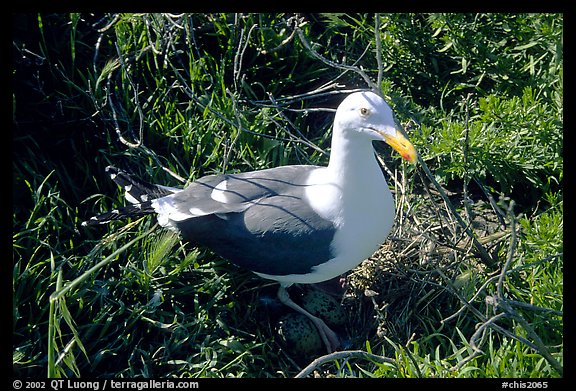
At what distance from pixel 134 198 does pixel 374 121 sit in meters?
1.37

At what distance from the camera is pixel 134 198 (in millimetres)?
3688

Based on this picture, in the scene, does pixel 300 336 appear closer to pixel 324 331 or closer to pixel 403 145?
pixel 324 331

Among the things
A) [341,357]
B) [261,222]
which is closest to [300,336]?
[341,357]

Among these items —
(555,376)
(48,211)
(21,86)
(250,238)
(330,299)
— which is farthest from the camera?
(21,86)

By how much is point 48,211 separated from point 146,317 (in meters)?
0.83

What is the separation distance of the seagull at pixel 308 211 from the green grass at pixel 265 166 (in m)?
0.20

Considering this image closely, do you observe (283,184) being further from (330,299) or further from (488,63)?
(488,63)

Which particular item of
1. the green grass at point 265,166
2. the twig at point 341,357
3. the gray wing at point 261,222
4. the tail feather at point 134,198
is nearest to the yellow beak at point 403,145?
the green grass at point 265,166

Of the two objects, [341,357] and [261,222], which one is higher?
[261,222]

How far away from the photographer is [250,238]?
3.29 meters

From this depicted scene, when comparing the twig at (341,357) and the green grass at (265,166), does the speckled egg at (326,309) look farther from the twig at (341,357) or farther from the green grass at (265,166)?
the twig at (341,357)

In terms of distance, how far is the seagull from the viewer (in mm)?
3111

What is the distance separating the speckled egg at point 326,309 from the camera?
349cm

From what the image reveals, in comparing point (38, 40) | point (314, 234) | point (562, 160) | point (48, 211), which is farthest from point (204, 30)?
A: point (562, 160)
